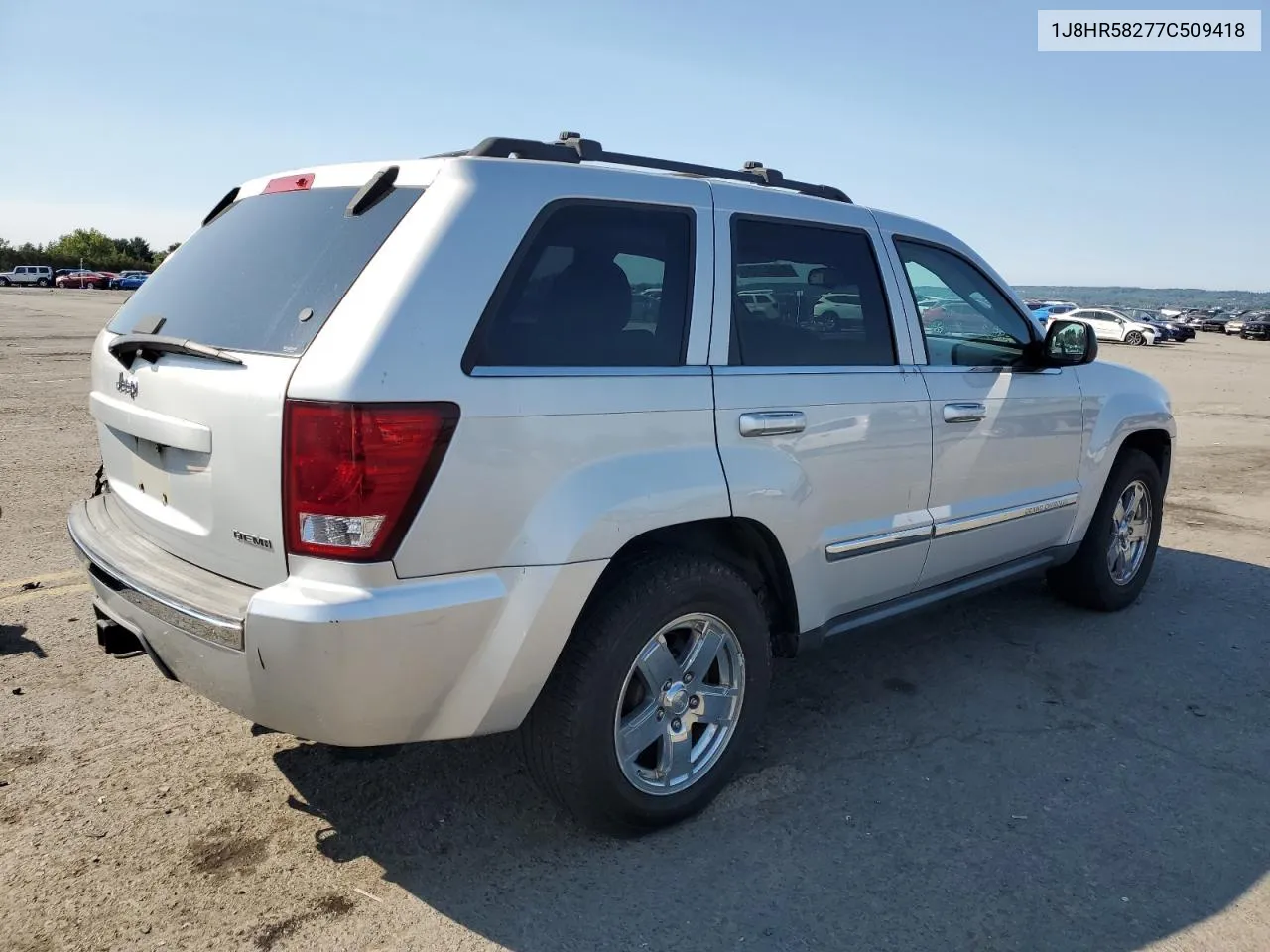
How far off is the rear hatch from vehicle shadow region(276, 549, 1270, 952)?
3.38 ft

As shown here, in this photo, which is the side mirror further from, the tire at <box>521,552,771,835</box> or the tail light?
the tail light

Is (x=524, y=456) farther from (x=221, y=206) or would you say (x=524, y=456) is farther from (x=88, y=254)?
(x=88, y=254)

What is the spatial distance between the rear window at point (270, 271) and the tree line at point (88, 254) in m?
81.1

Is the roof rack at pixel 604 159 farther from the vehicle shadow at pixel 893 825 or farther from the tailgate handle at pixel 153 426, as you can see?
the vehicle shadow at pixel 893 825

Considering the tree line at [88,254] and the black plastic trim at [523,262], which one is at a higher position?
the tree line at [88,254]

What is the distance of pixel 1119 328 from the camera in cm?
4516

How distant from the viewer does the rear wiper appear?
104 inches

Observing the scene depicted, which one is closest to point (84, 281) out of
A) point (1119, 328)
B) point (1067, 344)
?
point (1119, 328)

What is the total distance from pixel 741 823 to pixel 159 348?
2.25 metres

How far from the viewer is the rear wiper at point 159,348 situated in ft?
8.63

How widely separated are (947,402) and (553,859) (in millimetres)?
2230

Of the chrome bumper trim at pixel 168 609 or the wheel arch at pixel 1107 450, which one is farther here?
the wheel arch at pixel 1107 450

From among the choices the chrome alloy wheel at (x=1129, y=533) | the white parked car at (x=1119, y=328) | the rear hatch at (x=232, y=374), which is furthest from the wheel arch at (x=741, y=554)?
the white parked car at (x=1119, y=328)

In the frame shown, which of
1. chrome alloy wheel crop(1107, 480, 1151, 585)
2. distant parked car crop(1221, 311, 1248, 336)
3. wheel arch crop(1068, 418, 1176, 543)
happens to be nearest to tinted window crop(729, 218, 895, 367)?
wheel arch crop(1068, 418, 1176, 543)
